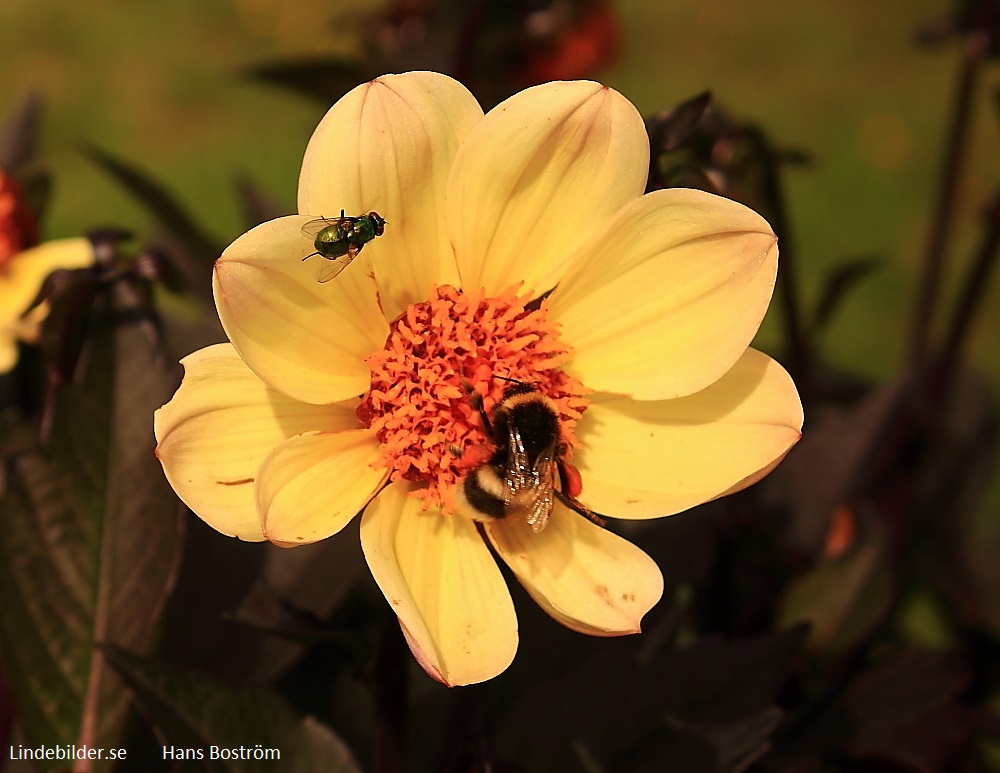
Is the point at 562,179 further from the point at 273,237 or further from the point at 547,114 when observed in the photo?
the point at 273,237

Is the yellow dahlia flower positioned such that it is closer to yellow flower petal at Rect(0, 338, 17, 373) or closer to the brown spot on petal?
the brown spot on petal

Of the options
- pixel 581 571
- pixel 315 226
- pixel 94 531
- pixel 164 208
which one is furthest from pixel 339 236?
pixel 164 208

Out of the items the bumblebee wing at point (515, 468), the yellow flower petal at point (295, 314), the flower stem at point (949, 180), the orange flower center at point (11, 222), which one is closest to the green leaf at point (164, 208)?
the orange flower center at point (11, 222)

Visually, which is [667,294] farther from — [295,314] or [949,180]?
[949,180]

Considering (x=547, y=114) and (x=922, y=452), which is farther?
(x=922, y=452)

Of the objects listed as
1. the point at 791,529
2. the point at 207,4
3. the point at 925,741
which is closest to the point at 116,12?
the point at 207,4

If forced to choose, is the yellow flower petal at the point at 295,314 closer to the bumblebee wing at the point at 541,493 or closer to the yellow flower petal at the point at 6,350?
the bumblebee wing at the point at 541,493
